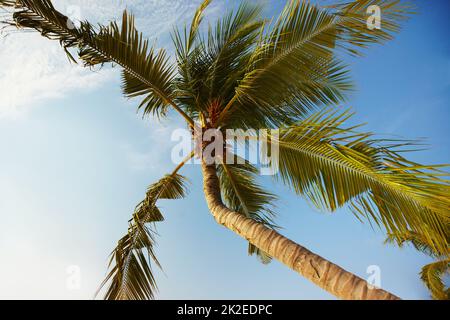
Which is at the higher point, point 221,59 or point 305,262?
point 221,59

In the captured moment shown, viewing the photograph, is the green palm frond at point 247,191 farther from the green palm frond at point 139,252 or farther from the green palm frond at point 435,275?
the green palm frond at point 435,275

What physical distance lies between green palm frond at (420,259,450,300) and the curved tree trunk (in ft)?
29.4

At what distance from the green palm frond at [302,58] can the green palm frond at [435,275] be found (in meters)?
8.41

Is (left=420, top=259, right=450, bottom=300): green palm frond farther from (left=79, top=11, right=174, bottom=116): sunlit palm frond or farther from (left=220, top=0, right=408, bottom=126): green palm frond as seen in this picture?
(left=79, top=11, right=174, bottom=116): sunlit palm frond

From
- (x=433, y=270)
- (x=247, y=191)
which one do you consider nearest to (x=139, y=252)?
(x=247, y=191)

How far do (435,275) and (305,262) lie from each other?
10.1 metres

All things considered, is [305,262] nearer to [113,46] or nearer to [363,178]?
[363,178]

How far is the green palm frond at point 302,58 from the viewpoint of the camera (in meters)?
3.48

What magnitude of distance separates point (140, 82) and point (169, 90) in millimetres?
455

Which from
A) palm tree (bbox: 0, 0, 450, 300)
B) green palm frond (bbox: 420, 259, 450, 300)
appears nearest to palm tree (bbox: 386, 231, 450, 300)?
green palm frond (bbox: 420, 259, 450, 300)

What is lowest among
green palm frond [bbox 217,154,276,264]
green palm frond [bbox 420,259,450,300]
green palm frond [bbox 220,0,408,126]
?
green palm frond [bbox 420,259,450,300]

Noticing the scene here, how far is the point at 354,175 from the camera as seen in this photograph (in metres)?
3.26

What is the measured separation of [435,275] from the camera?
10.1 metres

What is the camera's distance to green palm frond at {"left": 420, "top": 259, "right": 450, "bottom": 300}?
9.54 meters
